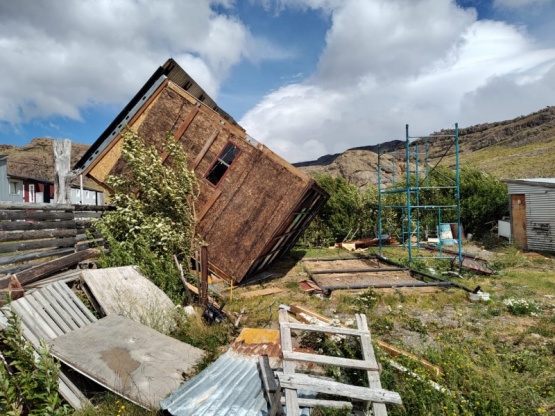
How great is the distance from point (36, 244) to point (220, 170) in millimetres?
4550

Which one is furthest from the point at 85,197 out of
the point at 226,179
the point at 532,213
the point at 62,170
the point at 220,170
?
the point at 532,213

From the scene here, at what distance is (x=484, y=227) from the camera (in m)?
19.2

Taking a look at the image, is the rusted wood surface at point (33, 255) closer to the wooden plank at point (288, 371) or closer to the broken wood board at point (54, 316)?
the broken wood board at point (54, 316)

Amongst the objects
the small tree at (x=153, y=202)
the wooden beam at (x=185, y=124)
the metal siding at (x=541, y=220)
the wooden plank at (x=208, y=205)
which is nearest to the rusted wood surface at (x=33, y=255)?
the small tree at (x=153, y=202)

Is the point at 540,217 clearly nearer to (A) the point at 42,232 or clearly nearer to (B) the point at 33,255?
(A) the point at 42,232

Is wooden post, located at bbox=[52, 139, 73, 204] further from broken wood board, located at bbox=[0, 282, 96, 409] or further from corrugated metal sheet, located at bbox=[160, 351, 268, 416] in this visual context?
corrugated metal sheet, located at bbox=[160, 351, 268, 416]

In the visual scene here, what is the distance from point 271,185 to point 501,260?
10.1 meters

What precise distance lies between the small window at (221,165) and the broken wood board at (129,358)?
520 cm

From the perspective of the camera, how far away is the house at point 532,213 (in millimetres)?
15305

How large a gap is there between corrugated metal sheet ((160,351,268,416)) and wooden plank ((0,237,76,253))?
4.55 meters

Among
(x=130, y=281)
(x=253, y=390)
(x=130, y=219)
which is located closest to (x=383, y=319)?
(x=253, y=390)

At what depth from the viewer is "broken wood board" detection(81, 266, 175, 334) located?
5797mm

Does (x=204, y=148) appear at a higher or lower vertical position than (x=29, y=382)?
higher

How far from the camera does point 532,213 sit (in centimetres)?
1593
